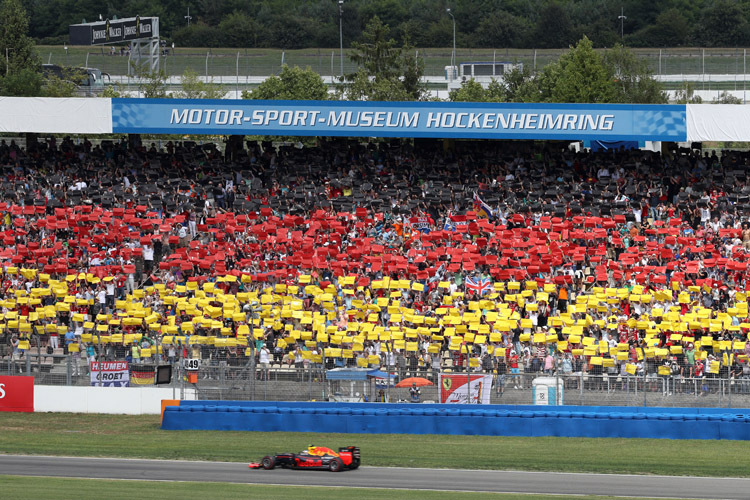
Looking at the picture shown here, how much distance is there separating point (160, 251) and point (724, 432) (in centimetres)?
1830

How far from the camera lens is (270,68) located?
9125cm

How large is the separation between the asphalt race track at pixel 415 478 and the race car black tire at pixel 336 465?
12cm

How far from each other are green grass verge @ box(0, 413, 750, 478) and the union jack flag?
23.9 feet

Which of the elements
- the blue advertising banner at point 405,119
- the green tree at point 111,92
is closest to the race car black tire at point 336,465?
the blue advertising banner at point 405,119

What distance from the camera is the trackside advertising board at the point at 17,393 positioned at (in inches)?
1118

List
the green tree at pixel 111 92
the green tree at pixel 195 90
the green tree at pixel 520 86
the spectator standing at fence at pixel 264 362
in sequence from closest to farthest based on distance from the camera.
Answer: the spectator standing at fence at pixel 264 362 → the green tree at pixel 111 92 → the green tree at pixel 195 90 → the green tree at pixel 520 86

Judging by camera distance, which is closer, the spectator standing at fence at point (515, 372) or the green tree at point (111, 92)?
the spectator standing at fence at point (515, 372)

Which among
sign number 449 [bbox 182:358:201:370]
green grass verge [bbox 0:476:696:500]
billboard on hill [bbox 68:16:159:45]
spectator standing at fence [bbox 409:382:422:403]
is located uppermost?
billboard on hill [bbox 68:16:159:45]

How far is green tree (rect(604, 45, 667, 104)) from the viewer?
6769cm

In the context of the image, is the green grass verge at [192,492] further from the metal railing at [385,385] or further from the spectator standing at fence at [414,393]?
Result: the metal railing at [385,385]

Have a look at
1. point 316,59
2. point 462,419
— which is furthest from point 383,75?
point 462,419

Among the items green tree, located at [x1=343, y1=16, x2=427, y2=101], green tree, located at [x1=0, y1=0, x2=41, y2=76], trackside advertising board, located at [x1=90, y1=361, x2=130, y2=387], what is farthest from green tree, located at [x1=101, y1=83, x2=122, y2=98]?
trackside advertising board, located at [x1=90, y1=361, x2=130, y2=387]

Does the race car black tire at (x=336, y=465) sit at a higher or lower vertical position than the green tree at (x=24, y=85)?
lower

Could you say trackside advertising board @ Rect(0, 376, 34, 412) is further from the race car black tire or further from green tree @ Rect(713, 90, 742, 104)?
green tree @ Rect(713, 90, 742, 104)
